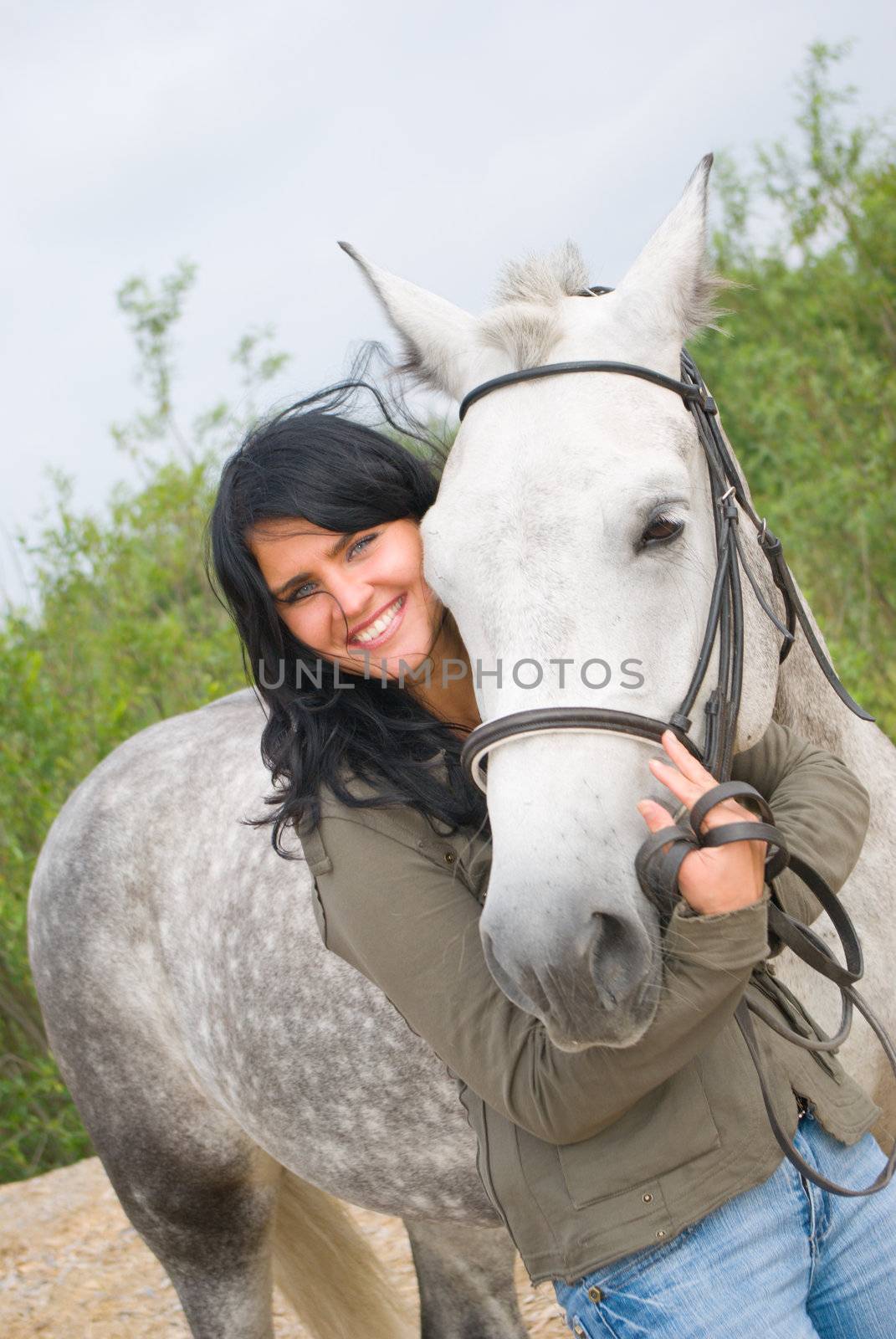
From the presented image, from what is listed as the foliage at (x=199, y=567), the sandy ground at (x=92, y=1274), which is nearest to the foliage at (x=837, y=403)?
the foliage at (x=199, y=567)

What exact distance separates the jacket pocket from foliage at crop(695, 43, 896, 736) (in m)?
4.46

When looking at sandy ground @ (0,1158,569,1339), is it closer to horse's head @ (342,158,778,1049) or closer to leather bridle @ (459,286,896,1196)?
leather bridle @ (459,286,896,1196)

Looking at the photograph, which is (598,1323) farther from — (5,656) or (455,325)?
(5,656)

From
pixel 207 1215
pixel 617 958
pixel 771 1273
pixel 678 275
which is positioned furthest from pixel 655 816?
pixel 207 1215

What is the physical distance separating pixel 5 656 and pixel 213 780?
→ 341cm

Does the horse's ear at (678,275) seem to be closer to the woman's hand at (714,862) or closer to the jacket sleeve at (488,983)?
the woman's hand at (714,862)

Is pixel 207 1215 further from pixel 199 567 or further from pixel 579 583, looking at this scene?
pixel 199 567

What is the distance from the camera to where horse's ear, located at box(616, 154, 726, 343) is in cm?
184

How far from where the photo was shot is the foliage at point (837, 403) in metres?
7.24

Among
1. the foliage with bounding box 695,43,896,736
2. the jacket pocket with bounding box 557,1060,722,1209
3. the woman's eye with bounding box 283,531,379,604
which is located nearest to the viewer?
the jacket pocket with bounding box 557,1060,722,1209

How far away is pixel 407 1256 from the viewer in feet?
15.4

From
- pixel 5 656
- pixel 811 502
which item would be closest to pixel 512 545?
pixel 5 656

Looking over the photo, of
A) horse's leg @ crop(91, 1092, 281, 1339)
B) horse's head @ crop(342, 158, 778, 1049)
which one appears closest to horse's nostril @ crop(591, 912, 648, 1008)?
horse's head @ crop(342, 158, 778, 1049)

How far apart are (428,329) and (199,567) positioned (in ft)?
19.2
